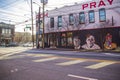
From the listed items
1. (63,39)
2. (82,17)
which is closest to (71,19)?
(82,17)

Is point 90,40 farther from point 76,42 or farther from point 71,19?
point 71,19

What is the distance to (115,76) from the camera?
715cm

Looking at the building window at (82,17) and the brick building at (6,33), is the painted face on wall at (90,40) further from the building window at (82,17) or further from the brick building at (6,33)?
the brick building at (6,33)

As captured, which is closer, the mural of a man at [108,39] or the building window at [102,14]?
the mural of a man at [108,39]

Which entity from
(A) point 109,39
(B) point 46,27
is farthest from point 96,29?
(B) point 46,27

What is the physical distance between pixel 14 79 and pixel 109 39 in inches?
775

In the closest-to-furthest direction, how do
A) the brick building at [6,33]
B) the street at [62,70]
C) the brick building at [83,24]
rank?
the street at [62,70]
the brick building at [83,24]
the brick building at [6,33]

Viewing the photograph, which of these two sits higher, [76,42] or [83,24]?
[83,24]

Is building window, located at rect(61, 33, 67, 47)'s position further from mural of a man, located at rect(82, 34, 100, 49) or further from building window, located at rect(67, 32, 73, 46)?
mural of a man, located at rect(82, 34, 100, 49)

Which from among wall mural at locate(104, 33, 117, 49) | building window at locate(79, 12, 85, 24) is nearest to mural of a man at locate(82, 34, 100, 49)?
wall mural at locate(104, 33, 117, 49)

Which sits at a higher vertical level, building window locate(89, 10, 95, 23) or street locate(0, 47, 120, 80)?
building window locate(89, 10, 95, 23)

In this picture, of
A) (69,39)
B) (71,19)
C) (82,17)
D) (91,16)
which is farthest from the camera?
(69,39)

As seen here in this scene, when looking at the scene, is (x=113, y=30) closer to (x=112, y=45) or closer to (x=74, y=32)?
(x=112, y=45)

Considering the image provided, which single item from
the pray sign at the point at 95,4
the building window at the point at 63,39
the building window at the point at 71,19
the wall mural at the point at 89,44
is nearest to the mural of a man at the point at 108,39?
the wall mural at the point at 89,44
